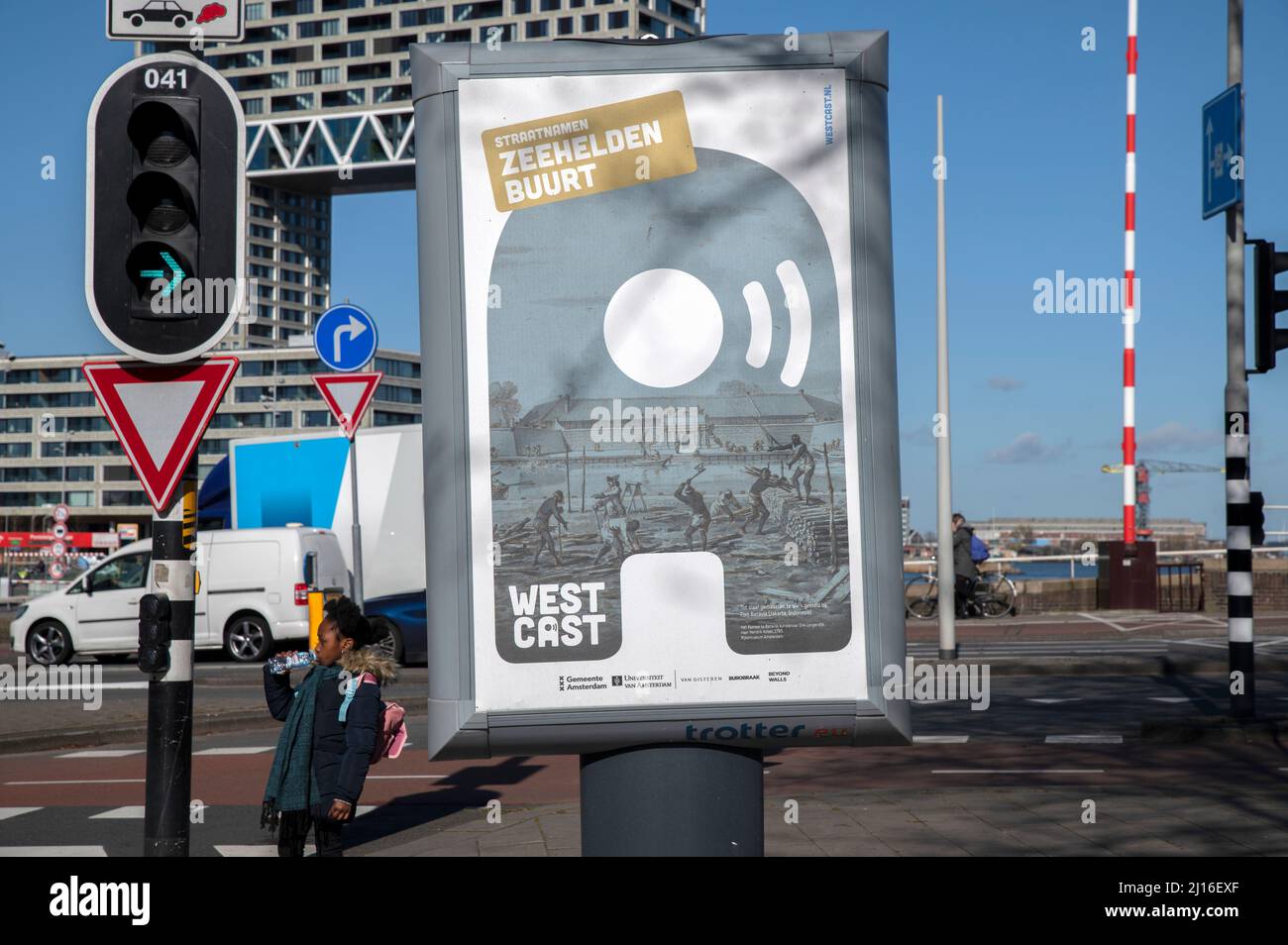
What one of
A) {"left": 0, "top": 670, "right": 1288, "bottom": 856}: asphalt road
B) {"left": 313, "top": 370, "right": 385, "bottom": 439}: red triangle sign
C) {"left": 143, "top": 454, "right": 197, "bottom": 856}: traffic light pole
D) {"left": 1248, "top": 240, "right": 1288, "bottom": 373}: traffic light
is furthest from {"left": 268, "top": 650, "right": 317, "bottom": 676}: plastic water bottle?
{"left": 1248, "top": 240, "right": 1288, "bottom": 373}: traffic light

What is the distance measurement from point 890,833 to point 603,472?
4.12 meters

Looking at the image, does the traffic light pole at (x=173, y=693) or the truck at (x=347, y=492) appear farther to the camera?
the truck at (x=347, y=492)

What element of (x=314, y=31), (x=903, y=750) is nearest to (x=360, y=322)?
(x=903, y=750)

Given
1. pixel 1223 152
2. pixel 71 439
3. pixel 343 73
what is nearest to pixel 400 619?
pixel 1223 152

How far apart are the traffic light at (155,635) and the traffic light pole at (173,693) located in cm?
2

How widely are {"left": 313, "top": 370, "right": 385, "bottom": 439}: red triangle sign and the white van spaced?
32.0 ft

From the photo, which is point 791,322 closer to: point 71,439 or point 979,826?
point 979,826

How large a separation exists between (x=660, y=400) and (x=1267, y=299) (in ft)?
27.7

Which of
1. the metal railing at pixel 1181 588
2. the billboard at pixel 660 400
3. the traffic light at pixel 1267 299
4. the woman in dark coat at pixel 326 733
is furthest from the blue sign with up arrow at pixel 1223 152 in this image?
the metal railing at pixel 1181 588

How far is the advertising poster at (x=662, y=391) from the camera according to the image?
3875 millimetres

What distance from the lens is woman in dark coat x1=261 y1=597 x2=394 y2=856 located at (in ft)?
20.6

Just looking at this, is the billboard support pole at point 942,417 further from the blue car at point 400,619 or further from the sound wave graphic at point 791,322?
the sound wave graphic at point 791,322

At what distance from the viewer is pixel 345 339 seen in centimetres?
1285

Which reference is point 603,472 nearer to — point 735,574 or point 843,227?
point 735,574
